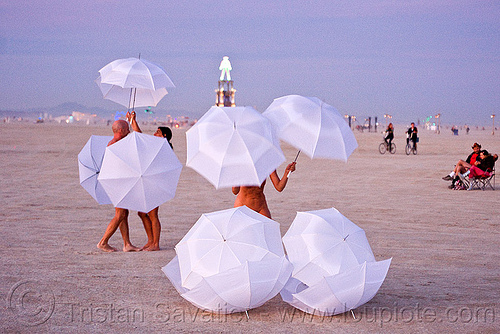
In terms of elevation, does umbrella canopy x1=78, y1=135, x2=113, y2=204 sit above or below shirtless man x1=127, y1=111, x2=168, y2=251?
above

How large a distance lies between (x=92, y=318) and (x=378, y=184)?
1273 centimetres

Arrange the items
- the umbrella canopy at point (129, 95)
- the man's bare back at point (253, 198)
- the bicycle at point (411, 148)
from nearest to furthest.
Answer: the man's bare back at point (253, 198) < the umbrella canopy at point (129, 95) < the bicycle at point (411, 148)

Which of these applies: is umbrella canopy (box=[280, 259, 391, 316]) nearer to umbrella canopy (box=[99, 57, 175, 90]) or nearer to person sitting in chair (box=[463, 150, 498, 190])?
umbrella canopy (box=[99, 57, 175, 90])

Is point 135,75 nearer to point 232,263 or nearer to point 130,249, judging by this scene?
point 130,249

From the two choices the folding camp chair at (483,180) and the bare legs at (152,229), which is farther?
the folding camp chair at (483,180)

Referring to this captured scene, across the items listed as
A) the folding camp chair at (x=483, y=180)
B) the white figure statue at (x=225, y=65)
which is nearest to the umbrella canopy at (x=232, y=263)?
the folding camp chair at (x=483, y=180)

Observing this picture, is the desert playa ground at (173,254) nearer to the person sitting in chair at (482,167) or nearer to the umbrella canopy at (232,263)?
the umbrella canopy at (232,263)

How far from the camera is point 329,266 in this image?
536cm

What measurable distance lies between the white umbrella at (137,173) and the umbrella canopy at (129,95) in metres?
1.87

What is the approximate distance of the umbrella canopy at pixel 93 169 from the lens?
766 centimetres

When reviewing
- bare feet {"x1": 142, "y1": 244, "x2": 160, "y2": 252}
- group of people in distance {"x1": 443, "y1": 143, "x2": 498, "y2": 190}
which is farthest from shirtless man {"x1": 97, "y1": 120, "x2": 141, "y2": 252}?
group of people in distance {"x1": 443, "y1": 143, "x2": 498, "y2": 190}

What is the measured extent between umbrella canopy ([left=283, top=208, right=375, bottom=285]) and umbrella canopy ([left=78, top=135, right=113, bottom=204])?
3.15 m

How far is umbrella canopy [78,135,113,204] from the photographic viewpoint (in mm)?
7660

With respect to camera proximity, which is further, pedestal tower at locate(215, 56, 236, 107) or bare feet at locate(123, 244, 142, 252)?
pedestal tower at locate(215, 56, 236, 107)
